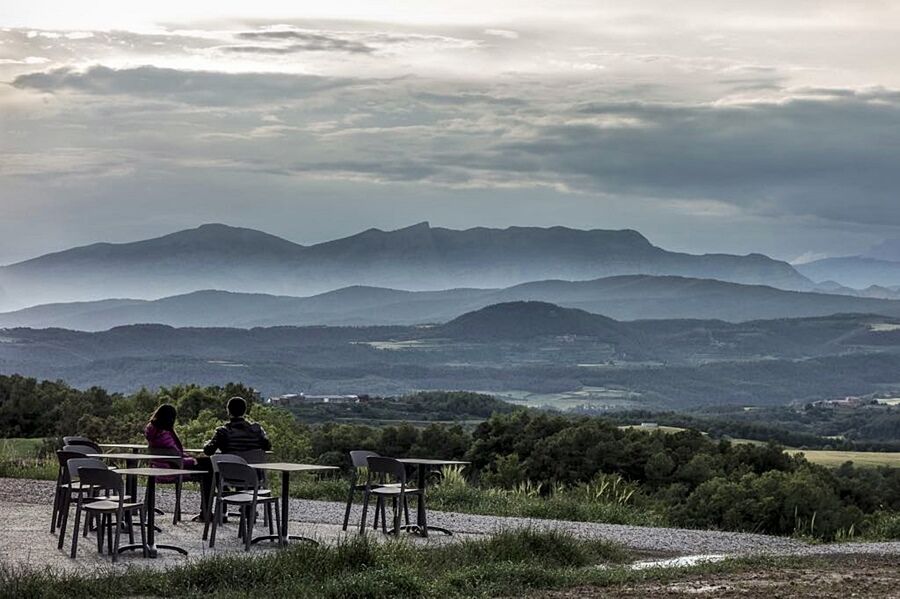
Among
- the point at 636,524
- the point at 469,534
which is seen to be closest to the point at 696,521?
the point at 636,524

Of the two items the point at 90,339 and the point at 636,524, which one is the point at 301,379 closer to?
the point at 90,339

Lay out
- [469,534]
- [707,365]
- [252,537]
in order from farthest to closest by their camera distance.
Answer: [707,365] → [469,534] → [252,537]

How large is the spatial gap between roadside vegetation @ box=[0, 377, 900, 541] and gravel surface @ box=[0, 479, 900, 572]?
46.7 inches

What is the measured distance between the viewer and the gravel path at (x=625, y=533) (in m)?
16.5

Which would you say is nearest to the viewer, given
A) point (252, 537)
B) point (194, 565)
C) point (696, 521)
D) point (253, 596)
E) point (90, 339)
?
point (253, 596)

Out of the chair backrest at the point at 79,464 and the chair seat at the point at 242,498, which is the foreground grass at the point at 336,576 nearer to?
the chair seat at the point at 242,498

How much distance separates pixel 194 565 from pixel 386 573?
1.78 m


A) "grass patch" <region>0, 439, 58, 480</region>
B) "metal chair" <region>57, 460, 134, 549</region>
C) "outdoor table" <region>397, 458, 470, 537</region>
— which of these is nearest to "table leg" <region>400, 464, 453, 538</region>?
"outdoor table" <region>397, 458, 470, 537</region>

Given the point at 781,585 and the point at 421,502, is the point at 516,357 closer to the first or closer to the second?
the point at 421,502

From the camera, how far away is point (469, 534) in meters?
16.5

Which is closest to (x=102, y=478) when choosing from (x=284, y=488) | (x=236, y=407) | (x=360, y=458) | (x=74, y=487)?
(x=74, y=487)

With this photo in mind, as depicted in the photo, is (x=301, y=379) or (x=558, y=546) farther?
(x=301, y=379)

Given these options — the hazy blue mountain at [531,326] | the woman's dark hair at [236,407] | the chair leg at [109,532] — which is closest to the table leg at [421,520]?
the woman's dark hair at [236,407]

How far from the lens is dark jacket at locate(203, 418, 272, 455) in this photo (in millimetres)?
15375
